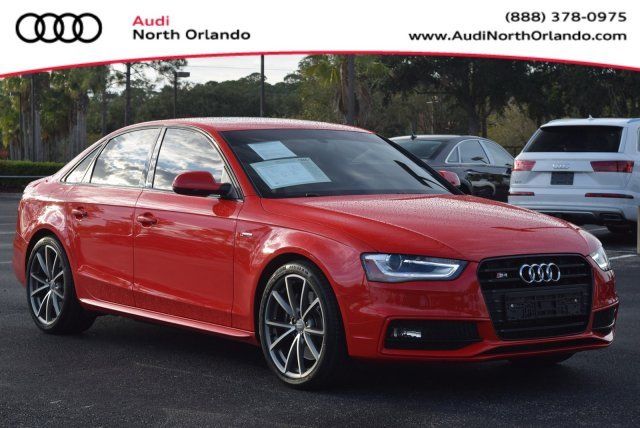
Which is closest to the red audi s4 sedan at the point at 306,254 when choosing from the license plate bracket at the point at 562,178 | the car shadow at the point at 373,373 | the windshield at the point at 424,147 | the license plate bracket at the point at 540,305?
the license plate bracket at the point at 540,305

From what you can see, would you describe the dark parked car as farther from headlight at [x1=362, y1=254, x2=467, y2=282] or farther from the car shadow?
headlight at [x1=362, y1=254, x2=467, y2=282]

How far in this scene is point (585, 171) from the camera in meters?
17.0

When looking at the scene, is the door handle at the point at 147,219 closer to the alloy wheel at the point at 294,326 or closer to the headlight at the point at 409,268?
the alloy wheel at the point at 294,326

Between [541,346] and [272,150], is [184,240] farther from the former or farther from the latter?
[541,346]

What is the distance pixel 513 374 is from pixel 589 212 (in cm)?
998

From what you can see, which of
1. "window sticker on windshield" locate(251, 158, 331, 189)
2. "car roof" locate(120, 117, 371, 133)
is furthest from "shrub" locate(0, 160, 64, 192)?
"window sticker on windshield" locate(251, 158, 331, 189)

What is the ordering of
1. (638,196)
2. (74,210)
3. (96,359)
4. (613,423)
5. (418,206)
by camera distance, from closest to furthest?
(613,423)
(418,206)
(96,359)
(74,210)
(638,196)

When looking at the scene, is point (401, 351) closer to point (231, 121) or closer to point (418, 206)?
point (418, 206)

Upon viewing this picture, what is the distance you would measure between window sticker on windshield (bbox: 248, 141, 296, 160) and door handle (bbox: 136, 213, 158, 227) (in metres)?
0.77

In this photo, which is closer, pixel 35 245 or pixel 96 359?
pixel 96 359

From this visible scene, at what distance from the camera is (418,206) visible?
23.4 feet

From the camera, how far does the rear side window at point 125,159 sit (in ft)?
27.5

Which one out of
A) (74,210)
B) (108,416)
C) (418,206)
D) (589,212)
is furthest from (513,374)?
(589,212)

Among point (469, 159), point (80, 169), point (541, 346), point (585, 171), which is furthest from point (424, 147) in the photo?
point (541, 346)
